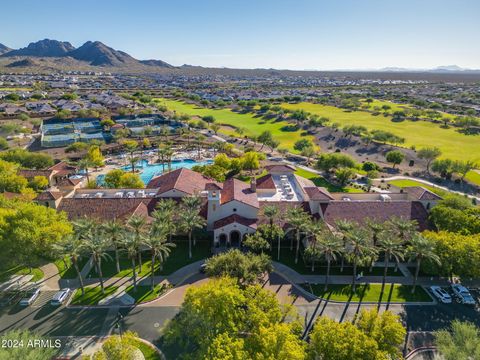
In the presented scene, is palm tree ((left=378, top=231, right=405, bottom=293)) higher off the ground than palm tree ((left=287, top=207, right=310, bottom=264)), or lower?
lower

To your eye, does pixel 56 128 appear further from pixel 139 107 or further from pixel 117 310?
pixel 117 310

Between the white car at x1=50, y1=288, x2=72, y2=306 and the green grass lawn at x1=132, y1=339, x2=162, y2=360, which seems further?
the white car at x1=50, y1=288, x2=72, y2=306

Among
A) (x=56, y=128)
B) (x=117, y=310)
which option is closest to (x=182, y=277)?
(x=117, y=310)

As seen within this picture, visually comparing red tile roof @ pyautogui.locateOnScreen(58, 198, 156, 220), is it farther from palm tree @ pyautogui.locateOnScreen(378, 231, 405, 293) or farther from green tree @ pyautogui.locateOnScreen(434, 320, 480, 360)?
green tree @ pyautogui.locateOnScreen(434, 320, 480, 360)

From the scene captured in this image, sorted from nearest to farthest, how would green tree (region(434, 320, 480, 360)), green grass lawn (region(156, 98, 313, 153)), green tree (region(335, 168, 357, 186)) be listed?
green tree (region(434, 320, 480, 360)), green tree (region(335, 168, 357, 186)), green grass lawn (region(156, 98, 313, 153))

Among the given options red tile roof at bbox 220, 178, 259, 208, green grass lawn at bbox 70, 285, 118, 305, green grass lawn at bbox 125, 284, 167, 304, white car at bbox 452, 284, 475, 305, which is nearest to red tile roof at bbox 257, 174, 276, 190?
red tile roof at bbox 220, 178, 259, 208

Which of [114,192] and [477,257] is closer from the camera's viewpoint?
[477,257]
